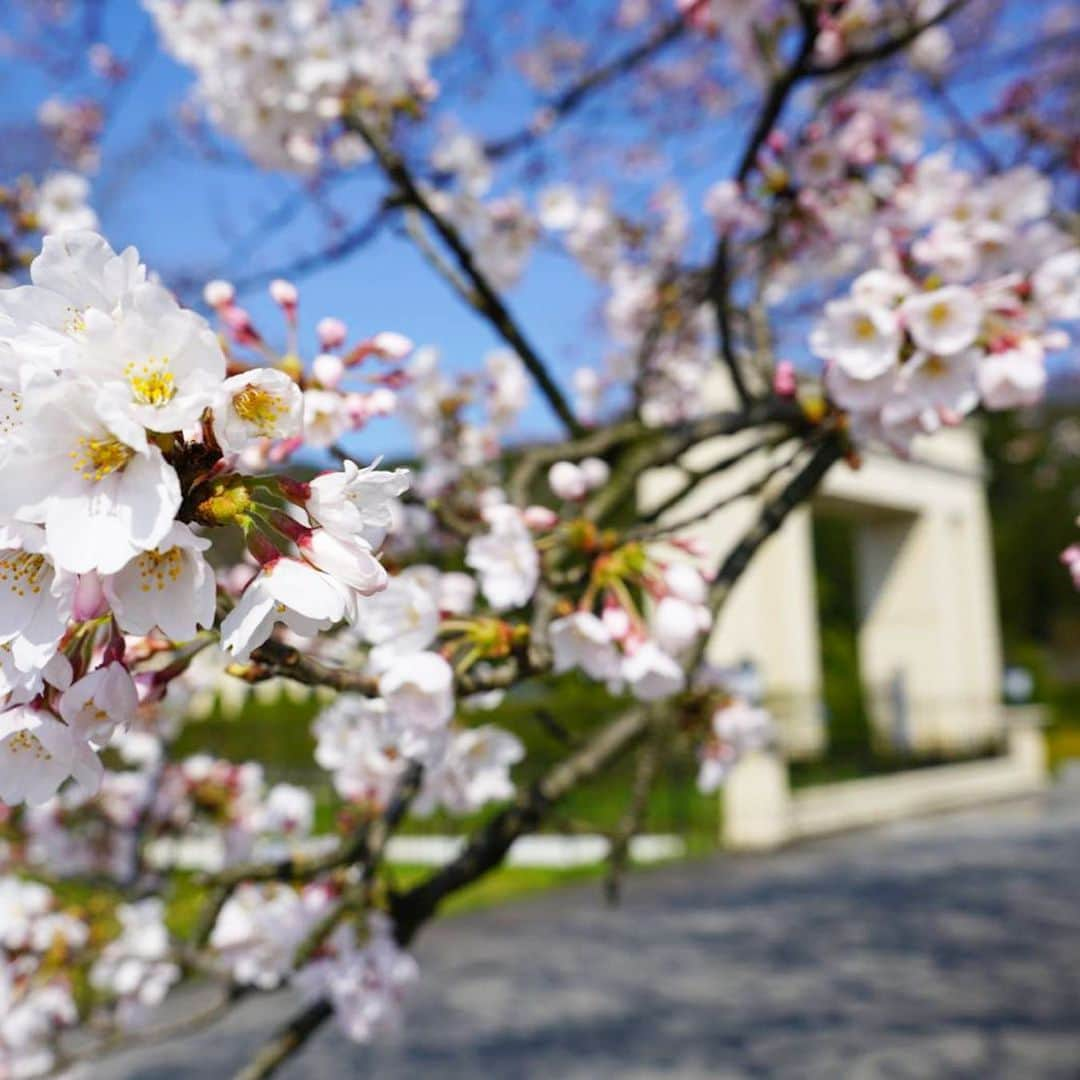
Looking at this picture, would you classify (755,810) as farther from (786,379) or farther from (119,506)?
(119,506)

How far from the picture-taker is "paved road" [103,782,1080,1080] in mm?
4289

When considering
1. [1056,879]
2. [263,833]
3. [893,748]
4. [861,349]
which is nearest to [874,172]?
[861,349]

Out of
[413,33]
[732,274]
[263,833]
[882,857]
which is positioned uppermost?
[413,33]

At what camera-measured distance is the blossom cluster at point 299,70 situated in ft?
8.96

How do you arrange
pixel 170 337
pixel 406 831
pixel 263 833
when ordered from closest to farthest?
pixel 170 337 → pixel 263 833 → pixel 406 831

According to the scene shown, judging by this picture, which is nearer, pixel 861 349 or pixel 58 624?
pixel 58 624

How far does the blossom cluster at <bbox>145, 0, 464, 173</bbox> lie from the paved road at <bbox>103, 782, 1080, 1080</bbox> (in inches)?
139

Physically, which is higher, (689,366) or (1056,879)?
(689,366)

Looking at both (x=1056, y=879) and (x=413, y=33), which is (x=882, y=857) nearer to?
(x=1056, y=879)

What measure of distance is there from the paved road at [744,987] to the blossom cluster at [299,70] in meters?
3.53

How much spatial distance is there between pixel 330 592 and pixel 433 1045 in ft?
14.7

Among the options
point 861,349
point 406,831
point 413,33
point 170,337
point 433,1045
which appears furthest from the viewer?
point 406,831

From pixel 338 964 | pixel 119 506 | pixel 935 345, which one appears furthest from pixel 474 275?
pixel 119 506

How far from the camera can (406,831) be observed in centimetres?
889
